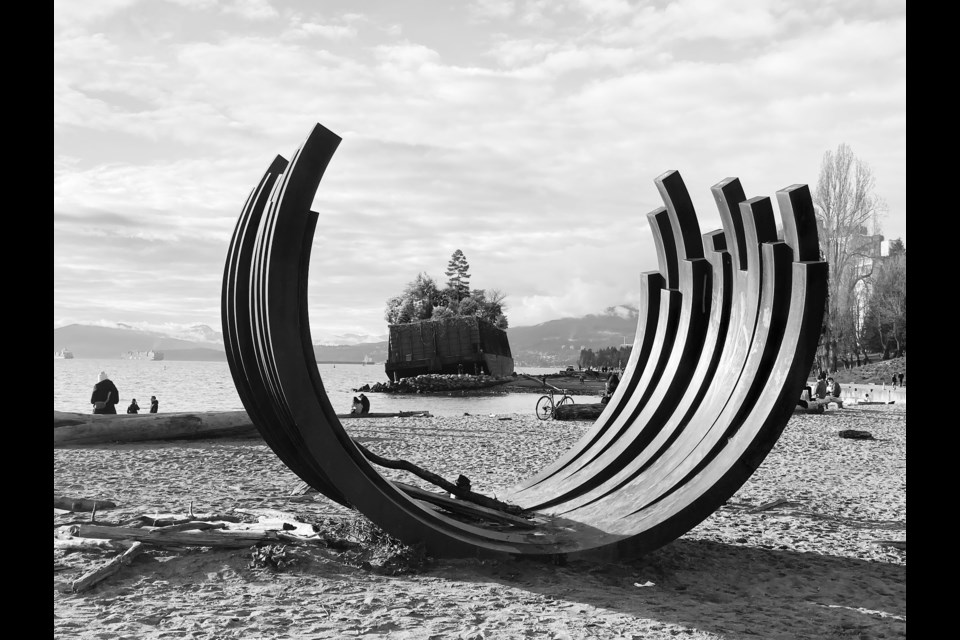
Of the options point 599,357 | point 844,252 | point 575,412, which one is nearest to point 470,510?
point 575,412

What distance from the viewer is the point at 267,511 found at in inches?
241

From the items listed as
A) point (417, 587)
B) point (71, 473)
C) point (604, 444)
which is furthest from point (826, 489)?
point (71, 473)

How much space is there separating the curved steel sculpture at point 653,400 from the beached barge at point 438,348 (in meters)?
46.3

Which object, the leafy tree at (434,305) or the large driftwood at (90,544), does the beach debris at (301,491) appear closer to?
the large driftwood at (90,544)

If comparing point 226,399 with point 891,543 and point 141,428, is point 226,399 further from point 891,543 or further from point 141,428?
point 891,543

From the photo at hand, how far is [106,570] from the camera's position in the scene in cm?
451

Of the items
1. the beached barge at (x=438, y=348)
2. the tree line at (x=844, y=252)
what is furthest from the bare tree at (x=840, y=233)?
the beached barge at (x=438, y=348)

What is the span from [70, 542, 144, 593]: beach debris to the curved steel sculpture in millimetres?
993

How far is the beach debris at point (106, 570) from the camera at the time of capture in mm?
4336

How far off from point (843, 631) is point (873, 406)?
21929 millimetres

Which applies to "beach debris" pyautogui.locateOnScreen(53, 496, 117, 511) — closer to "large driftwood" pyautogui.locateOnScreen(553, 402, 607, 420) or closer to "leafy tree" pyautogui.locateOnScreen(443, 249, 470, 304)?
"large driftwood" pyautogui.locateOnScreen(553, 402, 607, 420)

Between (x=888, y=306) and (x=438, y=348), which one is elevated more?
(x=888, y=306)

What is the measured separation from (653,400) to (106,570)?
388 cm
